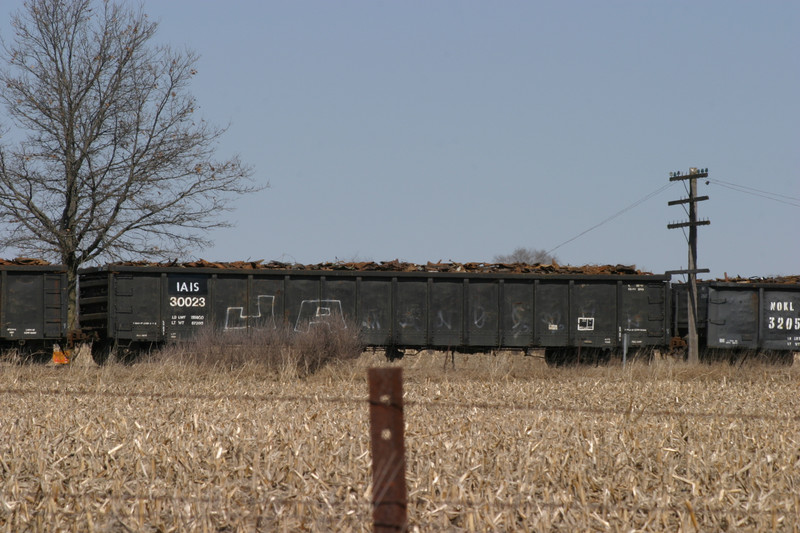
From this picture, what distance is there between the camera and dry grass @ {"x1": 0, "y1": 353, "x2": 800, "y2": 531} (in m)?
5.21

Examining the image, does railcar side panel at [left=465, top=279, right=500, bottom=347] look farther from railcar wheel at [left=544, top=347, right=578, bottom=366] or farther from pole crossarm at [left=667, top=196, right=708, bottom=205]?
pole crossarm at [left=667, top=196, right=708, bottom=205]

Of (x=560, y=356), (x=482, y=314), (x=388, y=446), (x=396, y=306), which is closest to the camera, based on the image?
(x=388, y=446)

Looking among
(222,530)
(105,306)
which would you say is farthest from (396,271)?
(222,530)

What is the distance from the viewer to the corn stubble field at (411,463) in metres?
5.21

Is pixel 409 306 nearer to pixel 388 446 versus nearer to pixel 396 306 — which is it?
pixel 396 306

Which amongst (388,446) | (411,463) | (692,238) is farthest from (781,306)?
(388,446)

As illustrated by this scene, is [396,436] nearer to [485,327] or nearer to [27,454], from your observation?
[27,454]

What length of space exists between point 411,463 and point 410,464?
0.05m

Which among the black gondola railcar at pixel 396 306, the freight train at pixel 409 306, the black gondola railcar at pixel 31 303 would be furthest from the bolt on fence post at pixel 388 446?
the black gondola railcar at pixel 31 303

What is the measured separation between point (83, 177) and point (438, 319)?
445 inches

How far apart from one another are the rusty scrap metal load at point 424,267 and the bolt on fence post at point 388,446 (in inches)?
632

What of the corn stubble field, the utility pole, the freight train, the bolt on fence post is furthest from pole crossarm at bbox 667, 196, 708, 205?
the bolt on fence post

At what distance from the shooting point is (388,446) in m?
3.55

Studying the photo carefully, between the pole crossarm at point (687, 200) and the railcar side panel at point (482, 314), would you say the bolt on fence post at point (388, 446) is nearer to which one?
the railcar side panel at point (482, 314)
